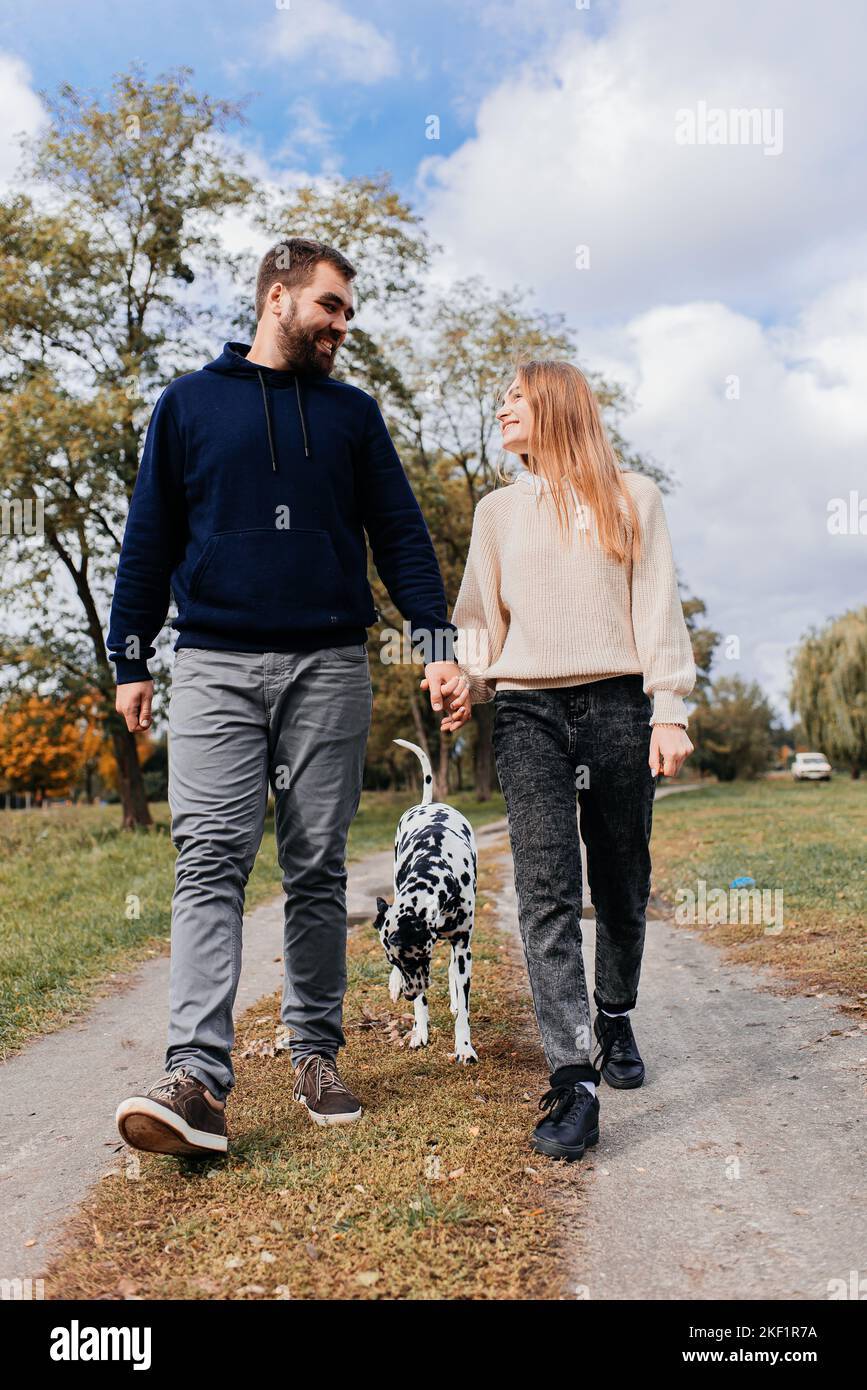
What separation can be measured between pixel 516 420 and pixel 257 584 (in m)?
1.13

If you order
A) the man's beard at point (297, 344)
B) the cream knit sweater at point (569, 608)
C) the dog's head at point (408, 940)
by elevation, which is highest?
the man's beard at point (297, 344)

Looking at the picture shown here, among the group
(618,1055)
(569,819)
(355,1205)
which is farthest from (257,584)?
(618,1055)

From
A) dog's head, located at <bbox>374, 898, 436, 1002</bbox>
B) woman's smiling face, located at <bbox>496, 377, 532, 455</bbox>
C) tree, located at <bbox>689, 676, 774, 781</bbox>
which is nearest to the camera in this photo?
woman's smiling face, located at <bbox>496, 377, 532, 455</bbox>

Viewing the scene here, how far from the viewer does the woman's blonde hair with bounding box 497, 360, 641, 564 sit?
145 inches

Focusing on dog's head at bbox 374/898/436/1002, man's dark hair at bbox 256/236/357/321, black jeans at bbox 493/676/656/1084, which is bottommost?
dog's head at bbox 374/898/436/1002

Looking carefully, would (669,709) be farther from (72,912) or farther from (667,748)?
(72,912)

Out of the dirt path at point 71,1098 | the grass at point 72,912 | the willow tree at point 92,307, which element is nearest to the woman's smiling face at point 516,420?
the dirt path at point 71,1098

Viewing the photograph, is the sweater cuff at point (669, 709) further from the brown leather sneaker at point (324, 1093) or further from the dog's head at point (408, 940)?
the brown leather sneaker at point (324, 1093)

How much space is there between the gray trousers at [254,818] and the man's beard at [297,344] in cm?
98

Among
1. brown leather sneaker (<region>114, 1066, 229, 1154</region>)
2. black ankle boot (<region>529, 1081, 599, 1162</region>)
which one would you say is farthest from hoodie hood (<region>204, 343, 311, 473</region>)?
black ankle boot (<region>529, 1081, 599, 1162</region>)

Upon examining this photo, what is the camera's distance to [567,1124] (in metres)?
3.21

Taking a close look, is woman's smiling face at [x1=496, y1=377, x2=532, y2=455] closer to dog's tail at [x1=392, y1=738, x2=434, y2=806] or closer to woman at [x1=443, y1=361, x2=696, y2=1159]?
woman at [x1=443, y1=361, x2=696, y2=1159]

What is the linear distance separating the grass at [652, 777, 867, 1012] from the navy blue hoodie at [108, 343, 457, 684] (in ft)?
9.79

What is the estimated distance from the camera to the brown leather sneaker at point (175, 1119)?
289 cm
